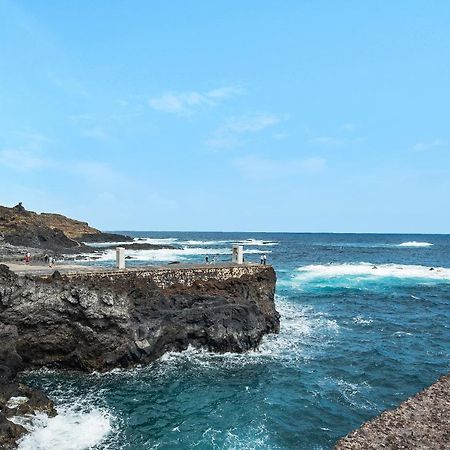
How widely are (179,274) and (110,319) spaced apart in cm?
692

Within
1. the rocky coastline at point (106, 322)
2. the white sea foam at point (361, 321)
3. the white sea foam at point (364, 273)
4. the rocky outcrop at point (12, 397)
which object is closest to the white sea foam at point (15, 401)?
the rocky outcrop at point (12, 397)

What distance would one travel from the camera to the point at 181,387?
19.5 meters

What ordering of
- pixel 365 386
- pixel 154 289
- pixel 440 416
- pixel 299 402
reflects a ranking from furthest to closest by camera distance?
pixel 154 289 < pixel 365 386 < pixel 299 402 < pixel 440 416

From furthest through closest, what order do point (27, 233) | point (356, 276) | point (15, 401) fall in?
point (27, 233), point (356, 276), point (15, 401)

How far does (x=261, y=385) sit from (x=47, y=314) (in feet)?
36.5

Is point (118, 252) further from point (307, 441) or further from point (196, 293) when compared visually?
point (307, 441)

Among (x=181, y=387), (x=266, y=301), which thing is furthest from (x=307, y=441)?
(x=266, y=301)

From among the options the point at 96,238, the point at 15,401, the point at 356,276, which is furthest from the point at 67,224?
the point at 15,401

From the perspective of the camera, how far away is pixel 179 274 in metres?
28.2

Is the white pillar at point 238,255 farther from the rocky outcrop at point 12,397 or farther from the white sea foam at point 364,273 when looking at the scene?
the white sea foam at point 364,273

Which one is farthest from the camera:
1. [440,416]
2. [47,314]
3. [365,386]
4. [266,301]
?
[266,301]

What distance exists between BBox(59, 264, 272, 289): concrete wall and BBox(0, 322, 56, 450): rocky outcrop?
556 centimetres

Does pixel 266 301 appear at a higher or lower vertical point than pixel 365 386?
higher

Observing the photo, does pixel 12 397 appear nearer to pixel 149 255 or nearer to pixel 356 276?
pixel 356 276
